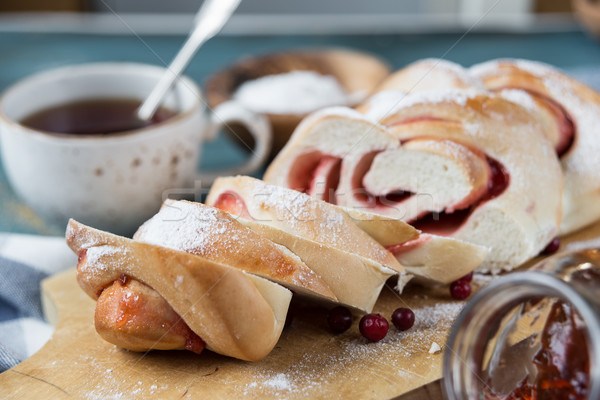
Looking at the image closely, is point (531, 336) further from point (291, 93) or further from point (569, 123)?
point (291, 93)

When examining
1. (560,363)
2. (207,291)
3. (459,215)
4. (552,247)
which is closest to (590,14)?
(552,247)

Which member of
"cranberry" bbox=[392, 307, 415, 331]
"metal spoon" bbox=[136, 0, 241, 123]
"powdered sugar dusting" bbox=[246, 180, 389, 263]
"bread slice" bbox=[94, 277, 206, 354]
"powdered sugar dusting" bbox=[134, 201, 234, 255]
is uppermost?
"metal spoon" bbox=[136, 0, 241, 123]

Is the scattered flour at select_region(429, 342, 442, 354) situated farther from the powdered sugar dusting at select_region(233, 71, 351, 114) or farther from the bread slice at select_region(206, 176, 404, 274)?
the powdered sugar dusting at select_region(233, 71, 351, 114)

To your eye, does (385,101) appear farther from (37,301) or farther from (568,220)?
(37,301)

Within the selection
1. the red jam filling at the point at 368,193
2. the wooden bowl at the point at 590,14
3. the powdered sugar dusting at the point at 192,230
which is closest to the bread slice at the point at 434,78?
the red jam filling at the point at 368,193

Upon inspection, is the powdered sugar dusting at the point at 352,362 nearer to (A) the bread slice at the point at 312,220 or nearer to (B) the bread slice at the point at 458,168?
(A) the bread slice at the point at 312,220

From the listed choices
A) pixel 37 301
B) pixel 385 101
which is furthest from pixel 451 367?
pixel 37 301

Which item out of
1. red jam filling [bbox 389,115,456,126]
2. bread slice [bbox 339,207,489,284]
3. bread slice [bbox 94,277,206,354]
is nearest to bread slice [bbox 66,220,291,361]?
bread slice [bbox 94,277,206,354]
